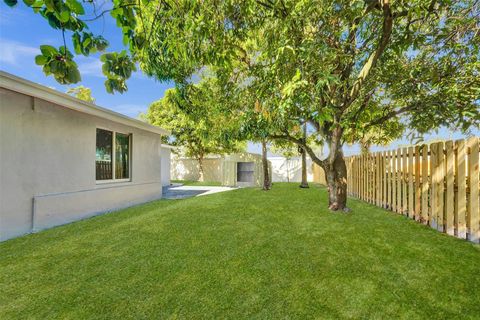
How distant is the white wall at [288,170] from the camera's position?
1727cm

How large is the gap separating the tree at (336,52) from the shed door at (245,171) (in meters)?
8.23

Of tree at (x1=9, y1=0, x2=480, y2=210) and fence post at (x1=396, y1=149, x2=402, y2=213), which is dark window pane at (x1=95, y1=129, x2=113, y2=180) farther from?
fence post at (x1=396, y1=149, x2=402, y2=213)

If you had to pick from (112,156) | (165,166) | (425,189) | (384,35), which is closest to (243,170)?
(165,166)

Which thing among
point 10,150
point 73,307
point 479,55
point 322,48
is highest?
point 479,55

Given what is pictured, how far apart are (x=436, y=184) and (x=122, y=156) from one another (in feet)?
25.9

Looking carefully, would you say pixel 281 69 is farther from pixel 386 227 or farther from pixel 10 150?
pixel 10 150

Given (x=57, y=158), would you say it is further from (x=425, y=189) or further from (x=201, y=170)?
(x=201, y=170)

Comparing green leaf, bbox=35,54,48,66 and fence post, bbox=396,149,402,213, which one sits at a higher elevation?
green leaf, bbox=35,54,48,66

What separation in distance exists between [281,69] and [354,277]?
315 centimetres

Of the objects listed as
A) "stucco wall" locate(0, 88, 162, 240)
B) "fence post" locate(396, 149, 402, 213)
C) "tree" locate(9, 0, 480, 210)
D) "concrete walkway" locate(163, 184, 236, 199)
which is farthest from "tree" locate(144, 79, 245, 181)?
"fence post" locate(396, 149, 402, 213)

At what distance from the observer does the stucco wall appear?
4.12 meters

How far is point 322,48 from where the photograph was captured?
13.0 feet

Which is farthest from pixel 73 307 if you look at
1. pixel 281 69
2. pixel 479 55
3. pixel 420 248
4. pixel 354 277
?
pixel 479 55

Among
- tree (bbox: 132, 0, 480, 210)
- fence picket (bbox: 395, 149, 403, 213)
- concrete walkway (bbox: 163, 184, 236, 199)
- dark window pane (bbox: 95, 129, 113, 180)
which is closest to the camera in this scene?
tree (bbox: 132, 0, 480, 210)
